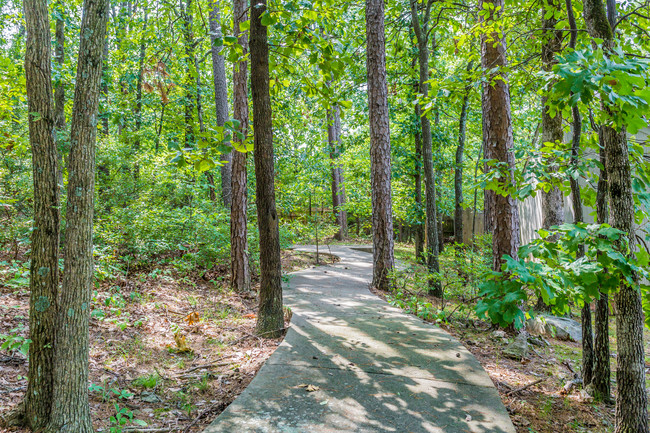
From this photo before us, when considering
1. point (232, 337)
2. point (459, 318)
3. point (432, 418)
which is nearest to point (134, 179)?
point (232, 337)

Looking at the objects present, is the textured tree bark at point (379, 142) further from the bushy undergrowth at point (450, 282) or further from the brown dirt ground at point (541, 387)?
the brown dirt ground at point (541, 387)

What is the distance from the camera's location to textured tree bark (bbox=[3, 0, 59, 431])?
2396 millimetres

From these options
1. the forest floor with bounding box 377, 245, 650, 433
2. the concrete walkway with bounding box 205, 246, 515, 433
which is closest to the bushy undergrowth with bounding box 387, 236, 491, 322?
the concrete walkway with bounding box 205, 246, 515, 433

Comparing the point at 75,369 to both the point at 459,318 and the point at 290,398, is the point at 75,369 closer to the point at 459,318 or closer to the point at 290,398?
the point at 290,398

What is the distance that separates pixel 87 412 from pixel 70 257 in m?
1.00

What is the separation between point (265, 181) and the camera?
4.57m

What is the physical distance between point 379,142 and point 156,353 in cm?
523

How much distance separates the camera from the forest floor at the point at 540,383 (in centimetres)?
315

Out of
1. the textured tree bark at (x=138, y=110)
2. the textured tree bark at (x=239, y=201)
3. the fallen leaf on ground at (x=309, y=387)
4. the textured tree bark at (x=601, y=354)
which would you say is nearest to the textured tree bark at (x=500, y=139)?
the textured tree bark at (x=601, y=354)

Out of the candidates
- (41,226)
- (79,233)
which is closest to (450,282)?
(79,233)

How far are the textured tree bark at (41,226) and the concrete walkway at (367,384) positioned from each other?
3.65ft

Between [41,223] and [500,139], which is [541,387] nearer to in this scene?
[500,139]

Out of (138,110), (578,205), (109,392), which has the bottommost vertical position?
(109,392)

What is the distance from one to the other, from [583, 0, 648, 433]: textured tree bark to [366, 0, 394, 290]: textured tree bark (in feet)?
15.2
